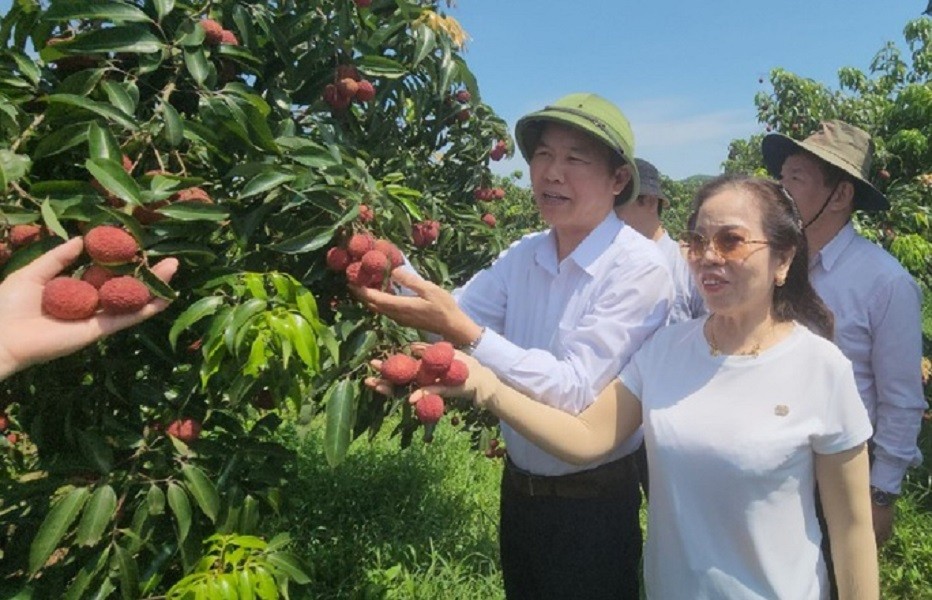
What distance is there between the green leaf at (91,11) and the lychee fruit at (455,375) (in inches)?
31.4

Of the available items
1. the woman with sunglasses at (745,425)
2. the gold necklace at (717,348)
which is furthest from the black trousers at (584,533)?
the gold necklace at (717,348)

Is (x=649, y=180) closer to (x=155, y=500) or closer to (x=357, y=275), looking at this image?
(x=357, y=275)

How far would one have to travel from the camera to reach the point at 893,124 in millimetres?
5160

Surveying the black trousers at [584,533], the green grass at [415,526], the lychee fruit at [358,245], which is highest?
the lychee fruit at [358,245]

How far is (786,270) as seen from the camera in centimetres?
139

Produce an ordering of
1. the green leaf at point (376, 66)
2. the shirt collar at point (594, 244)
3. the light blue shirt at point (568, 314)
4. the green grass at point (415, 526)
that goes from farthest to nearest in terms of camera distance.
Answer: the green grass at point (415, 526), the green leaf at point (376, 66), the shirt collar at point (594, 244), the light blue shirt at point (568, 314)

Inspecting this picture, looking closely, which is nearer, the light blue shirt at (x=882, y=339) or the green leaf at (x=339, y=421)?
the green leaf at (x=339, y=421)

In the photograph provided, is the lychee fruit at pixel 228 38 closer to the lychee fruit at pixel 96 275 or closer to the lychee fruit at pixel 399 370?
the lychee fruit at pixel 96 275

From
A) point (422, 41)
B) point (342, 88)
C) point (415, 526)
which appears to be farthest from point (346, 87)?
point (415, 526)

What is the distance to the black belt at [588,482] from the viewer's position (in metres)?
1.63

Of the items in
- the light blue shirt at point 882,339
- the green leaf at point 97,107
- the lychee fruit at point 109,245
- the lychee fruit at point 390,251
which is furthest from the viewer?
the light blue shirt at point 882,339

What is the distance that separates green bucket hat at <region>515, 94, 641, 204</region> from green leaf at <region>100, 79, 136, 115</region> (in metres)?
0.82

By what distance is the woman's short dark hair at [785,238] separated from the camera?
1.36 meters

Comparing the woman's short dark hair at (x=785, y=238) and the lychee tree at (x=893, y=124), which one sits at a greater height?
the lychee tree at (x=893, y=124)
